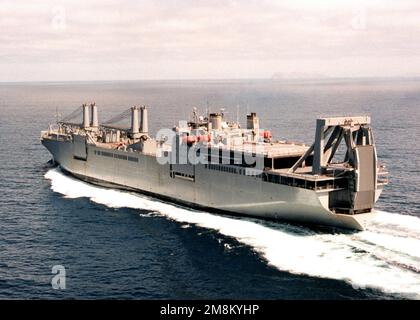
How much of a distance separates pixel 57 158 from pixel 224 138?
1248 inches

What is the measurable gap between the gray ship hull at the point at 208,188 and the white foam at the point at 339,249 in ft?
4.15

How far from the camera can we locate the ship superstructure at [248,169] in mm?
44594

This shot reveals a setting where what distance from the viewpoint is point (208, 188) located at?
175 ft

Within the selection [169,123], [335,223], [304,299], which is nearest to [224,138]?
[335,223]

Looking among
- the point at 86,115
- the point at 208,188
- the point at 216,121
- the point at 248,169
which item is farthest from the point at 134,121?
the point at 248,169

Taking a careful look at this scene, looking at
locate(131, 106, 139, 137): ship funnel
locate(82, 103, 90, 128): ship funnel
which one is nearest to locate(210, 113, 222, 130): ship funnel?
locate(131, 106, 139, 137): ship funnel

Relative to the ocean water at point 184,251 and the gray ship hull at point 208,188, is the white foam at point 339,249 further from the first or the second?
the gray ship hull at point 208,188

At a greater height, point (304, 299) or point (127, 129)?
point (127, 129)

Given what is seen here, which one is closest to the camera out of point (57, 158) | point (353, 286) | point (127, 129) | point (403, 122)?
point (353, 286)

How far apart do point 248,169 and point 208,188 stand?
241 inches

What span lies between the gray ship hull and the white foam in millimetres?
1265

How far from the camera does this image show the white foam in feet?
117

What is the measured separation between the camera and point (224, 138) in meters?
55.9
